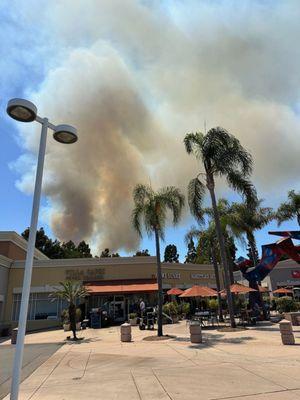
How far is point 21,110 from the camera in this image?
21.7ft

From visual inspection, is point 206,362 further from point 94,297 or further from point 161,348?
point 94,297

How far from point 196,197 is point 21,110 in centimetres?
1627

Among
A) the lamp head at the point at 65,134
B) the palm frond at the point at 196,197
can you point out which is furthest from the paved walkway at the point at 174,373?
the palm frond at the point at 196,197

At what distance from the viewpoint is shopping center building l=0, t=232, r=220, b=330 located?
32469 millimetres

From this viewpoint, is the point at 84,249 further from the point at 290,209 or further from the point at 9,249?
the point at 290,209

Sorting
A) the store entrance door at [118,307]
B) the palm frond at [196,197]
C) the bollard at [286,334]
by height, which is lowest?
the bollard at [286,334]

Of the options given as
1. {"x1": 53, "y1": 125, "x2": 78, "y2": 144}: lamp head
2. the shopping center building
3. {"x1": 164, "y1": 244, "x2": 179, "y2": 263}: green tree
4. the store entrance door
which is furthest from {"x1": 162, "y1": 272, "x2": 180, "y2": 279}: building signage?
{"x1": 164, "y1": 244, "x2": 179, "y2": 263}: green tree

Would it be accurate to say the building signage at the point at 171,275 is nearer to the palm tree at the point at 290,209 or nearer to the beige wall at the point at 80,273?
the beige wall at the point at 80,273

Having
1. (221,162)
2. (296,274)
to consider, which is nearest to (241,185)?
(221,162)

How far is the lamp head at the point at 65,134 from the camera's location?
718 cm

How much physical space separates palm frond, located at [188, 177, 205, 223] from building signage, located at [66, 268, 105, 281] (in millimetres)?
15496

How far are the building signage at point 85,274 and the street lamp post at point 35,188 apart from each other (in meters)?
28.1

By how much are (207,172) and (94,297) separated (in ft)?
58.5

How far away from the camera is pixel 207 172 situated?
843 inches
